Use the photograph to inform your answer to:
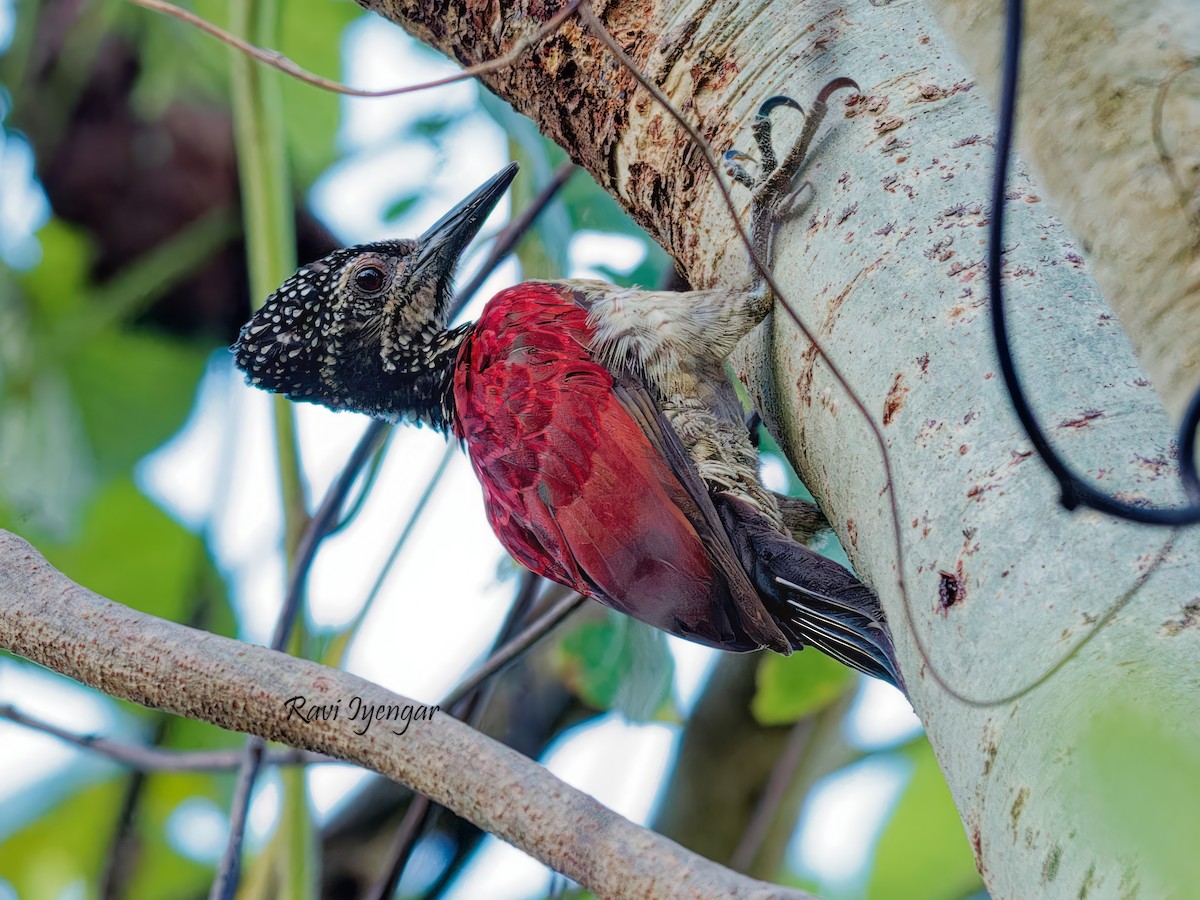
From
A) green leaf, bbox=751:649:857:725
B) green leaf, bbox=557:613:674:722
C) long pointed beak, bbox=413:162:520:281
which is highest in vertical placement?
long pointed beak, bbox=413:162:520:281

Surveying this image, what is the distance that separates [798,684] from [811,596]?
3.55 ft

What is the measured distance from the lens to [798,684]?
2705 millimetres

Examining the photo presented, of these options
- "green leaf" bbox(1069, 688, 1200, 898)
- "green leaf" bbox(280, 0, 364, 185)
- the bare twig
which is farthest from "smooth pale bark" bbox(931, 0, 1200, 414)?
"green leaf" bbox(280, 0, 364, 185)

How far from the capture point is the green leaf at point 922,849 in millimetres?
2473

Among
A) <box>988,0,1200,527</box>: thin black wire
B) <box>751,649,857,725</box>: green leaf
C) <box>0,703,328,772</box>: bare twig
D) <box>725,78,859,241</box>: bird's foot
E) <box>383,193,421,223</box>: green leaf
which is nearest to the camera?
<box>988,0,1200,527</box>: thin black wire

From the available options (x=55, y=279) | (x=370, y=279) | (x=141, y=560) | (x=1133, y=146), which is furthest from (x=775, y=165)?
(x=55, y=279)

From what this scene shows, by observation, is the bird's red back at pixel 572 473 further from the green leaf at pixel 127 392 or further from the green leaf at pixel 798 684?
the green leaf at pixel 127 392

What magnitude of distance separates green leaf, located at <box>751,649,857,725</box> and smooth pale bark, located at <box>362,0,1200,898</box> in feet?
3.89

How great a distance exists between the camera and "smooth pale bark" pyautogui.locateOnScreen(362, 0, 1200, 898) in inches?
30.4

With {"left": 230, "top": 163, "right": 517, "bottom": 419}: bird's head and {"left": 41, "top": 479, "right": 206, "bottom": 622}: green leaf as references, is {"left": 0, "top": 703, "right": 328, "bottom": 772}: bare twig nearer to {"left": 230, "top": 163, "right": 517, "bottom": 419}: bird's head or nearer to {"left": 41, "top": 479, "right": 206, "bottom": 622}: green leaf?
{"left": 230, "top": 163, "right": 517, "bottom": 419}: bird's head

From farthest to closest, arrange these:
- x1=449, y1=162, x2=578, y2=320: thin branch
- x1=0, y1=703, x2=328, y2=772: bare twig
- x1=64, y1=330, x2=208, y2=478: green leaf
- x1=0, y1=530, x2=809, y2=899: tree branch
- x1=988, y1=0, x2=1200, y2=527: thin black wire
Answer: x1=64, y1=330, x2=208, y2=478: green leaf, x1=449, y1=162, x2=578, y2=320: thin branch, x1=0, y1=703, x2=328, y2=772: bare twig, x1=0, y1=530, x2=809, y2=899: tree branch, x1=988, y1=0, x2=1200, y2=527: thin black wire

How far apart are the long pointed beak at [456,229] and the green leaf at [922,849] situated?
156 cm

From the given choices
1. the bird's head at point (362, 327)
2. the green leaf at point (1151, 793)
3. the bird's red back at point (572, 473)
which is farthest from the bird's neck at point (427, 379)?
the green leaf at point (1151, 793)

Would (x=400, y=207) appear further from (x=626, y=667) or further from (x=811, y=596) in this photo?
(x=811, y=596)
